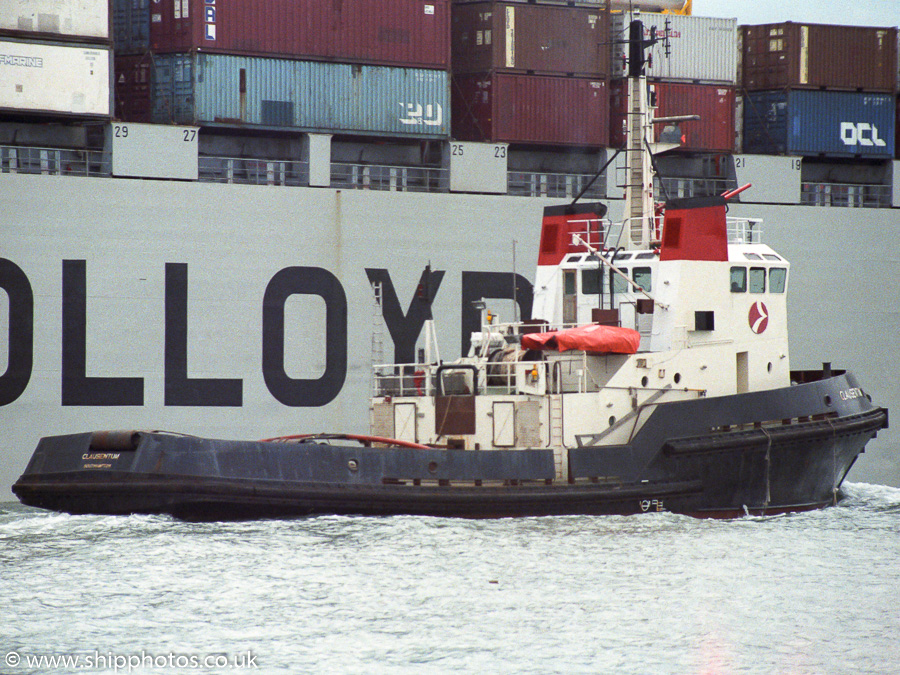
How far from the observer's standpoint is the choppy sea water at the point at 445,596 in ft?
27.0

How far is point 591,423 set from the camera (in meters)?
12.9

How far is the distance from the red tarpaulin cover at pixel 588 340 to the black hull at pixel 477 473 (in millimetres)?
845

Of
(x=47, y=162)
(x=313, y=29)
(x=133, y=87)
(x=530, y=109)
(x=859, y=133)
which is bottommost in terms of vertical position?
(x=47, y=162)

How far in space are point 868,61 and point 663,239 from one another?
30.2 ft

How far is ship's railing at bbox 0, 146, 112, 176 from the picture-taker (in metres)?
16.9

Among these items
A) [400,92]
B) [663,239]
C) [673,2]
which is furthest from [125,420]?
[673,2]

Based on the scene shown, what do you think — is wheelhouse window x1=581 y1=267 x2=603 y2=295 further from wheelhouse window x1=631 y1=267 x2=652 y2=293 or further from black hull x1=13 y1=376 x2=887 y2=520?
black hull x1=13 y1=376 x2=887 y2=520

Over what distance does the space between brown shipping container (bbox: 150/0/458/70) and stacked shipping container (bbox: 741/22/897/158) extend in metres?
5.92

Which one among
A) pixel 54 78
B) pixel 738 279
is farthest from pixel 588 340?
pixel 54 78

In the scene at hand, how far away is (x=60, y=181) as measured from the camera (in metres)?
16.5

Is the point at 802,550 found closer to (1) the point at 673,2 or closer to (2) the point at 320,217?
(2) the point at 320,217

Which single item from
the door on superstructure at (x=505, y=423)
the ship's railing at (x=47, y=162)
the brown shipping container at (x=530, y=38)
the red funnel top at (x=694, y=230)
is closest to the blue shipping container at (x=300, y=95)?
the brown shipping container at (x=530, y=38)

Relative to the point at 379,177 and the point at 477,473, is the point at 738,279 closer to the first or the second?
the point at 477,473

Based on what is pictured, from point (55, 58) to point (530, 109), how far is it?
7182 millimetres
